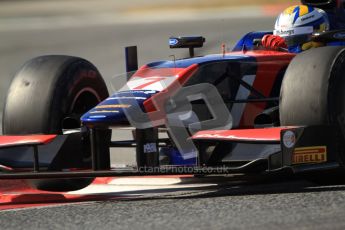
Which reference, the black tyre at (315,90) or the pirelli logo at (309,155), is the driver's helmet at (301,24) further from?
the pirelli logo at (309,155)

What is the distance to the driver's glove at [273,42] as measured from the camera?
6.89m

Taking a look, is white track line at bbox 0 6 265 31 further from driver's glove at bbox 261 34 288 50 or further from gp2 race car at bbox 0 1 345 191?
gp2 race car at bbox 0 1 345 191

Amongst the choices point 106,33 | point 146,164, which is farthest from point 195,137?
point 106,33

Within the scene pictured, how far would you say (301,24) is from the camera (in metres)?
7.01

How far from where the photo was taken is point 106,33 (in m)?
17.9

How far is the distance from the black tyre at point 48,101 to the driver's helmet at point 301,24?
1.78 meters

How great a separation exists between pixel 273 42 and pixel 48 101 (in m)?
2.00

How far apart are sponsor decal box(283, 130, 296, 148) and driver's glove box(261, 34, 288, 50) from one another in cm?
186

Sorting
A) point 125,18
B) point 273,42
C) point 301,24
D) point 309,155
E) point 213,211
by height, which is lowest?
point 125,18

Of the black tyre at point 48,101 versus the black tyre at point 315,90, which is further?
the black tyre at point 48,101


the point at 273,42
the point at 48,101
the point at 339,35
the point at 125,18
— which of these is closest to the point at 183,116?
the point at 48,101

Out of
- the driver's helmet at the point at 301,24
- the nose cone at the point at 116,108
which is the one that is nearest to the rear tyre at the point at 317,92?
the nose cone at the point at 116,108

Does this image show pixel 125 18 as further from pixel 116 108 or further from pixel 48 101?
pixel 116 108

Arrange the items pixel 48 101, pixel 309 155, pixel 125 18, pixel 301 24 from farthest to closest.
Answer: pixel 125 18 → pixel 301 24 → pixel 48 101 → pixel 309 155
